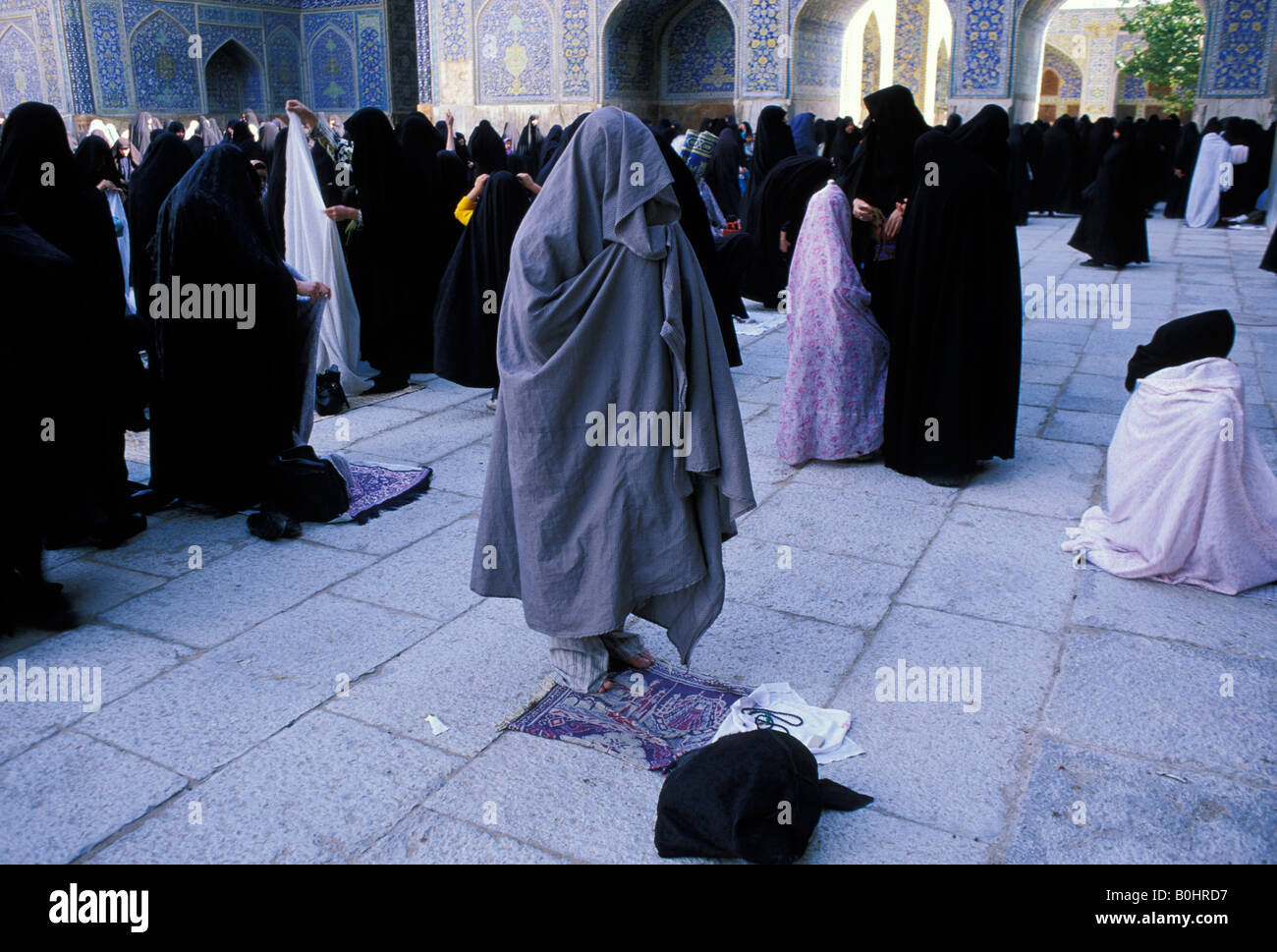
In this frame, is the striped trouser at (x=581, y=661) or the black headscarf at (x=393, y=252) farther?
the black headscarf at (x=393, y=252)

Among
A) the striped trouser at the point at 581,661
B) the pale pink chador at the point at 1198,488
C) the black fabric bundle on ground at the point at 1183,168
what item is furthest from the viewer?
the black fabric bundle on ground at the point at 1183,168

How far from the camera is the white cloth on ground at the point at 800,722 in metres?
2.36

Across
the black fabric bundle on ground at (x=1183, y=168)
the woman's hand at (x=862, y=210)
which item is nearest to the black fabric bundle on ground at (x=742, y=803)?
the woman's hand at (x=862, y=210)

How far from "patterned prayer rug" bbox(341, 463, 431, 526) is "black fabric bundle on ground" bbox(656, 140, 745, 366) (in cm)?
141

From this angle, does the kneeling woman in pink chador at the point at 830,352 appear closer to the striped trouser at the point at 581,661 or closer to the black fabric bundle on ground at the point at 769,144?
the striped trouser at the point at 581,661

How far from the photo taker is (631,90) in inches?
676

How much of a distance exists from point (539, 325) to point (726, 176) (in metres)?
9.05

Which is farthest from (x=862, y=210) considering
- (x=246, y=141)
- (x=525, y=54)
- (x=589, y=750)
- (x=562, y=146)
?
(x=525, y=54)

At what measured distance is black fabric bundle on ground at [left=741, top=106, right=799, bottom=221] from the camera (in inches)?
307

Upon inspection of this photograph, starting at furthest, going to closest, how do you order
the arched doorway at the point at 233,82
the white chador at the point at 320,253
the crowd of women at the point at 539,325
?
the arched doorway at the point at 233,82 → the white chador at the point at 320,253 → the crowd of women at the point at 539,325

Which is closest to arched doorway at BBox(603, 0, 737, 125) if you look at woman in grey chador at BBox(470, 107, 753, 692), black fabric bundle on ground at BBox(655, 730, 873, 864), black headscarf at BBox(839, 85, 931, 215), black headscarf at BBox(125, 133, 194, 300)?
black headscarf at BBox(125, 133, 194, 300)

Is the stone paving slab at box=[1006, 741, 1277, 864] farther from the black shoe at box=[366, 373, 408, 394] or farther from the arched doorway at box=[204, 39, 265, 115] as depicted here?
the arched doorway at box=[204, 39, 265, 115]

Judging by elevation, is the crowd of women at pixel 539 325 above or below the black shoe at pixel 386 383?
above

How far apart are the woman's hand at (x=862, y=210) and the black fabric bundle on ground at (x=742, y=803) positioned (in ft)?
9.25
